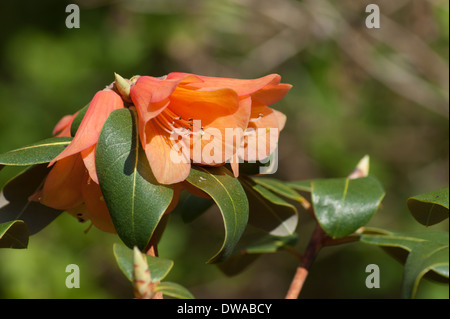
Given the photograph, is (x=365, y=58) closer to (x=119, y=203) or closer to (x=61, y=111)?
(x=61, y=111)

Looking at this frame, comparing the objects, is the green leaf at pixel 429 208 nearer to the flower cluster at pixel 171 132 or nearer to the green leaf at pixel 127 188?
the flower cluster at pixel 171 132

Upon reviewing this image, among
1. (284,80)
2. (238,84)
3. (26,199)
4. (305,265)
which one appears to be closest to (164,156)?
(238,84)

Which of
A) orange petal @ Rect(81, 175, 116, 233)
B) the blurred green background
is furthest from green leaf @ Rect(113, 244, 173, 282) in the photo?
the blurred green background

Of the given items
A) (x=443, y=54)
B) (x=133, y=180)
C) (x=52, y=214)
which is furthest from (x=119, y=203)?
(x=443, y=54)

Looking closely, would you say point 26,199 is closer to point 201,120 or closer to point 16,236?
point 16,236

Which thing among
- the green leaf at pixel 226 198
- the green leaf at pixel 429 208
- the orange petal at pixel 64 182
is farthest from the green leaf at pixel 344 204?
the orange petal at pixel 64 182

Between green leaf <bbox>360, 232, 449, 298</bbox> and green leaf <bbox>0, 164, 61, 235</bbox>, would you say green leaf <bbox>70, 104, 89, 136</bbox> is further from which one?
green leaf <bbox>360, 232, 449, 298</bbox>
